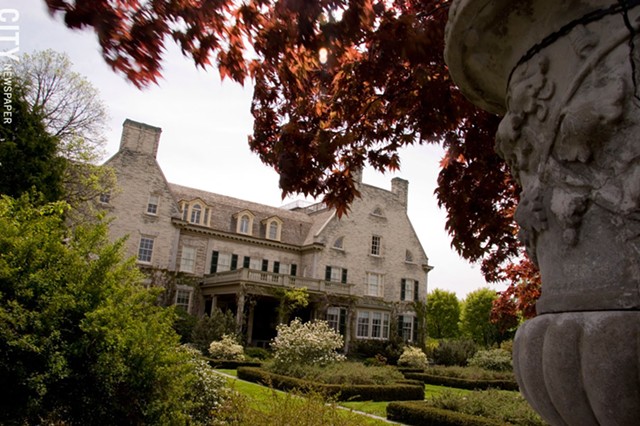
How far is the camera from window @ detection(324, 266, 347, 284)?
32281mm

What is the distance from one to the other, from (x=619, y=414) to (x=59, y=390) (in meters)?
5.99

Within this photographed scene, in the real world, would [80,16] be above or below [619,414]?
above

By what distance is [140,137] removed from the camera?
28625 mm

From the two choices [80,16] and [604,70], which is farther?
[80,16]

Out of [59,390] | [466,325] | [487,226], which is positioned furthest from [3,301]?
[466,325]

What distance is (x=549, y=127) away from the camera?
179 centimetres

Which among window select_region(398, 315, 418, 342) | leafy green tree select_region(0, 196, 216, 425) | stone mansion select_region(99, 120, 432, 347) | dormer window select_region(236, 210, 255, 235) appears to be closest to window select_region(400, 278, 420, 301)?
stone mansion select_region(99, 120, 432, 347)

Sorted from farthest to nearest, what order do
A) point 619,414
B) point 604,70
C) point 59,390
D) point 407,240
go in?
point 407,240, point 59,390, point 604,70, point 619,414

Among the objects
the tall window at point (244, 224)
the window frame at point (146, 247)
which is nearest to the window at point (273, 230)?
the tall window at point (244, 224)

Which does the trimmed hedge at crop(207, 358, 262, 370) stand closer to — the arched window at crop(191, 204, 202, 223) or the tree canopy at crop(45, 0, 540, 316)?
the arched window at crop(191, 204, 202, 223)

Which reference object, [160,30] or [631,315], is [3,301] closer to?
[160,30]

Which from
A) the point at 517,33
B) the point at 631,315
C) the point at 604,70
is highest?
the point at 517,33

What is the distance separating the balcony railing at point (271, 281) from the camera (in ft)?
87.2

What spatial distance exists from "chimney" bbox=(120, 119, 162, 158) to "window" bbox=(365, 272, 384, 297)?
1755 cm
